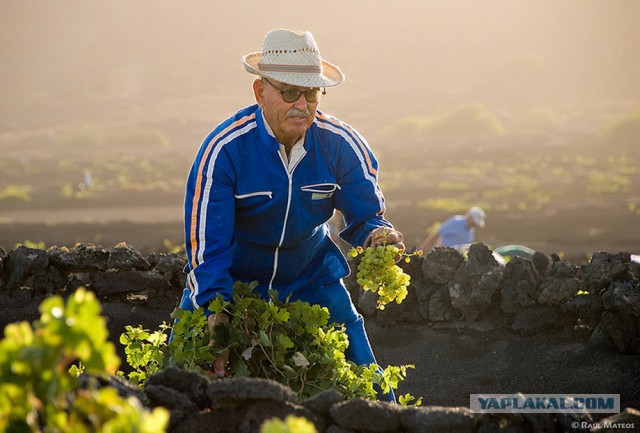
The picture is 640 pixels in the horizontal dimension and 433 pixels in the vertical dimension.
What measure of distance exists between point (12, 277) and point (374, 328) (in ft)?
9.22

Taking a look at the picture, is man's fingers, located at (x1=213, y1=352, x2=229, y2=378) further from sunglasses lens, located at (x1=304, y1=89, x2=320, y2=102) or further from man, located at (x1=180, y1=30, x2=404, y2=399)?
sunglasses lens, located at (x1=304, y1=89, x2=320, y2=102)

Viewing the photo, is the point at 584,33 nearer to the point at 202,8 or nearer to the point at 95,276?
the point at 202,8

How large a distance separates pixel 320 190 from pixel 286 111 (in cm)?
44

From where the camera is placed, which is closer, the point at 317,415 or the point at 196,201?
the point at 317,415

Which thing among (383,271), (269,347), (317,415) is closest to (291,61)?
(383,271)

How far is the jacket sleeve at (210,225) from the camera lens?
15.2 ft

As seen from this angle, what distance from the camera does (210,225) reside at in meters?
4.65

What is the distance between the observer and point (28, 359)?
231 centimetres

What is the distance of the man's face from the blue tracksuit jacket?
→ 84 mm

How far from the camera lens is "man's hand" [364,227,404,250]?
4.76 m

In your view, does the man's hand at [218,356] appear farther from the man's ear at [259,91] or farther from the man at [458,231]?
the man at [458,231]

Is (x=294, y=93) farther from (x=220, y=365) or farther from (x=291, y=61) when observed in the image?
(x=220, y=365)

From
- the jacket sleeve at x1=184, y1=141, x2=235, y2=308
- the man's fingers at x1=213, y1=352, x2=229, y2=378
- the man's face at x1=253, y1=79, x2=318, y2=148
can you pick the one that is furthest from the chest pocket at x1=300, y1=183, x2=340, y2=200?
the man's fingers at x1=213, y1=352, x2=229, y2=378

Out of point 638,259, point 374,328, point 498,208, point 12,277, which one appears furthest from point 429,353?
point 498,208
